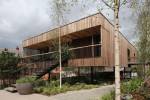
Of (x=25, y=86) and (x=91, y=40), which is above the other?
(x=91, y=40)

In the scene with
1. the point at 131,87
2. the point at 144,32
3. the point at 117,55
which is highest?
the point at 144,32

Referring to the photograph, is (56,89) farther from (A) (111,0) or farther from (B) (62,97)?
(A) (111,0)

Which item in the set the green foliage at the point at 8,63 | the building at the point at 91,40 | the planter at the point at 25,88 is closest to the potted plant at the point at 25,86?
the planter at the point at 25,88

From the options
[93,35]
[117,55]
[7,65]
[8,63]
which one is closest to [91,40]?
[93,35]

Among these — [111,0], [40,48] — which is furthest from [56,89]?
[40,48]

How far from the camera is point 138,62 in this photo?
19.3m

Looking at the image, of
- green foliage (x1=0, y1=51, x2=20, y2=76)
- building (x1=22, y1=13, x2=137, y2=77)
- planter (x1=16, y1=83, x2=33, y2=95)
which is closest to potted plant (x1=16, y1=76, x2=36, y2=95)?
planter (x1=16, y1=83, x2=33, y2=95)

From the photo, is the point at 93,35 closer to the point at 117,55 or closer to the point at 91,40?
the point at 91,40

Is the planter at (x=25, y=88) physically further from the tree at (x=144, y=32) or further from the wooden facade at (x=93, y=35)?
the tree at (x=144, y=32)

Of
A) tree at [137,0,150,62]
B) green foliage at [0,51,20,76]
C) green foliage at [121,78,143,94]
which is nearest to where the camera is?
green foliage at [121,78,143,94]

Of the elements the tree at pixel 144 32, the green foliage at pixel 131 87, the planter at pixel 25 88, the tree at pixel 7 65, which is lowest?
the planter at pixel 25 88

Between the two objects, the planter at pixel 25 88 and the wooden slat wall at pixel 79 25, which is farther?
the wooden slat wall at pixel 79 25

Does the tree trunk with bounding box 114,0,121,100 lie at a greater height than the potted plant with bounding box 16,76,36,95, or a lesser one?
greater

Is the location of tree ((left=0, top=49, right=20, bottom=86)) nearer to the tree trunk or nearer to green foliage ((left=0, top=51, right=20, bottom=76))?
green foliage ((left=0, top=51, right=20, bottom=76))
